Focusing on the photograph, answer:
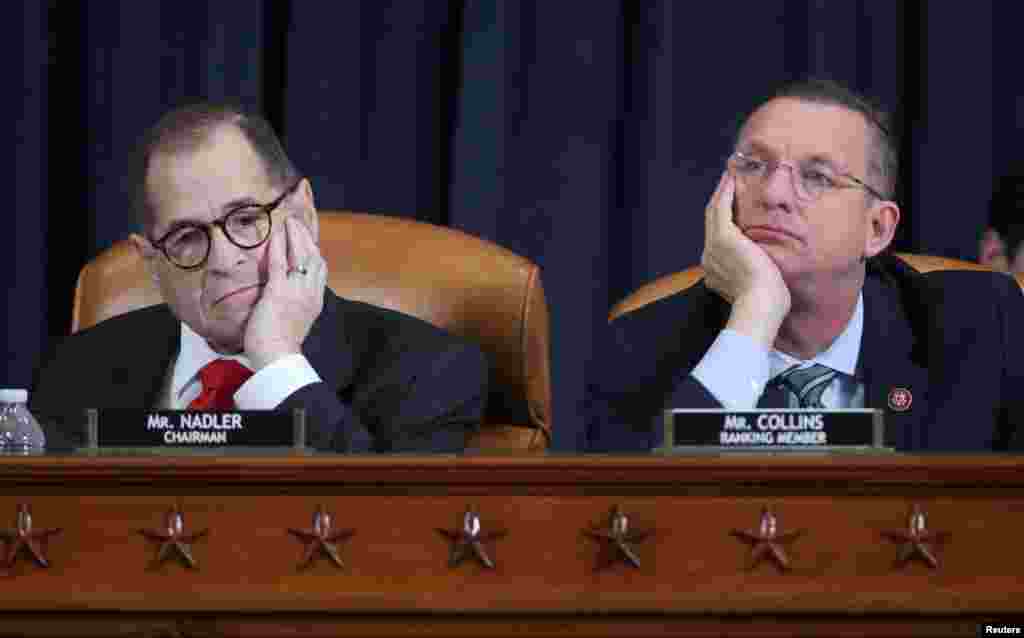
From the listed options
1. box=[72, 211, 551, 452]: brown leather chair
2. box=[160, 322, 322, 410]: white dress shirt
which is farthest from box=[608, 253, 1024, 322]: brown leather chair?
box=[160, 322, 322, 410]: white dress shirt

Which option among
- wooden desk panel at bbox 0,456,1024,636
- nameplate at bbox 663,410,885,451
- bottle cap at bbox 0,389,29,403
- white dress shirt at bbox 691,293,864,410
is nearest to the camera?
wooden desk panel at bbox 0,456,1024,636

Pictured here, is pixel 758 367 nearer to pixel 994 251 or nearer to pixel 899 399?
pixel 899 399

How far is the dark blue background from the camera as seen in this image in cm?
290

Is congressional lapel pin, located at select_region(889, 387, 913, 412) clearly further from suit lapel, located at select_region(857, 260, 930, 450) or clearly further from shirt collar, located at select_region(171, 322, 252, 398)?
shirt collar, located at select_region(171, 322, 252, 398)

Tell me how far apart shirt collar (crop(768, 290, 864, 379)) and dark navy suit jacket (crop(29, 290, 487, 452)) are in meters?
0.39

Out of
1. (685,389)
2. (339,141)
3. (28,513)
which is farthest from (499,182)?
(28,513)

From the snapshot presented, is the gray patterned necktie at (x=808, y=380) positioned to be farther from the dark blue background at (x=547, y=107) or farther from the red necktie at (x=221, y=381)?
the dark blue background at (x=547, y=107)

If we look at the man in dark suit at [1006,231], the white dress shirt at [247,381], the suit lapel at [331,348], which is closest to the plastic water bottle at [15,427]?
the white dress shirt at [247,381]

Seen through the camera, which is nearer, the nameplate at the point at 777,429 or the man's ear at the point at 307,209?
the nameplate at the point at 777,429

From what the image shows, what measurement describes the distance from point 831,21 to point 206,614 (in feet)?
6.14

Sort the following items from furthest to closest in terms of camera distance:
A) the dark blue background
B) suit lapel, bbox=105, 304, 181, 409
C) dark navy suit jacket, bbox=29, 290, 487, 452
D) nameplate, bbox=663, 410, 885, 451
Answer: the dark blue background < suit lapel, bbox=105, 304, 181, 409 < dark navy suit jacket, bbox=29, 290, 487, 452 < nameplate, bbox=663, 410, 885, 451

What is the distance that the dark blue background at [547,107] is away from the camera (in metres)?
2.90

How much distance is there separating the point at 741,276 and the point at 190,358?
2.39 ft

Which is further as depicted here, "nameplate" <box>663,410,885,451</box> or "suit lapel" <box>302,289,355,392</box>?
"suit lapel" <box>302,289,355,392</box>
